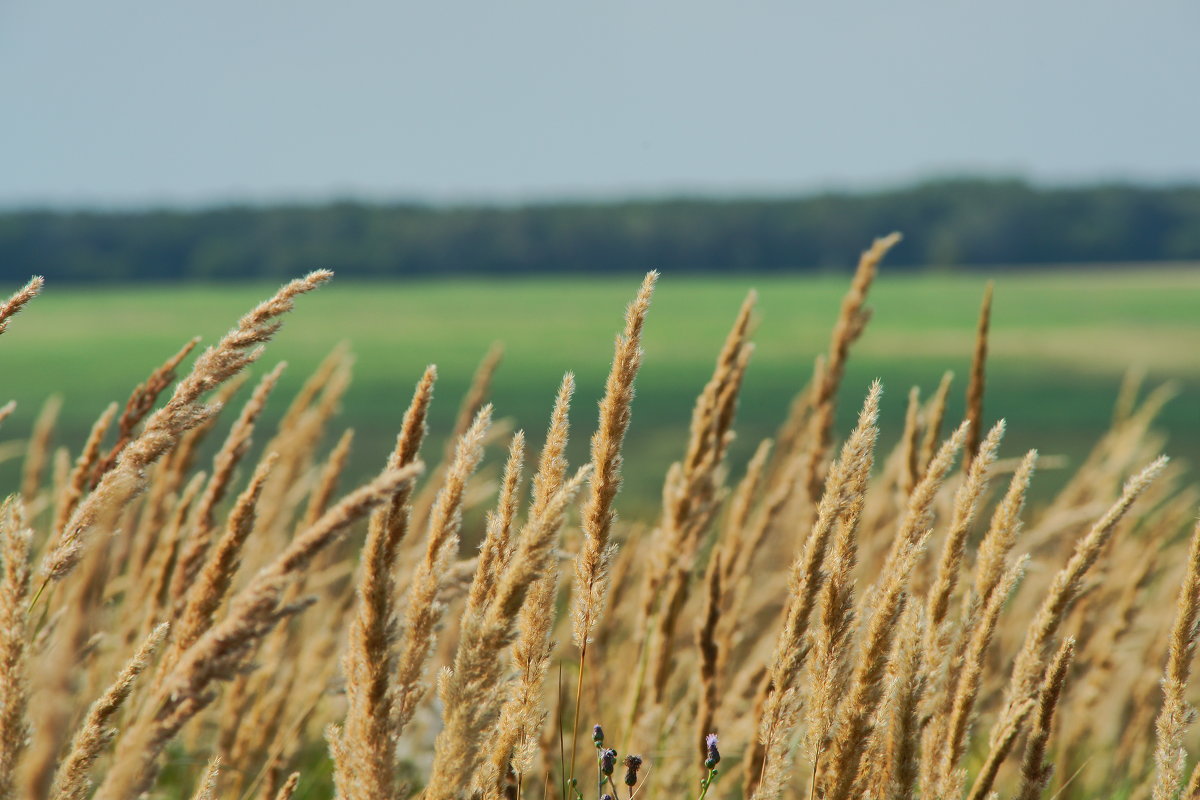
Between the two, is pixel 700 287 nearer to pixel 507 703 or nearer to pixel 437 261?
pixel 437 261

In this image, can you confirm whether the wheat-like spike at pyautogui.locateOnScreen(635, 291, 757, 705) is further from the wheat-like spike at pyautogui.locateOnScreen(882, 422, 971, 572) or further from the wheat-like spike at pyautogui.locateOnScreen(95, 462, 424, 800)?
the wheat-like spike at pyautogui.locateOnScreen(95, 462, 424, 800)

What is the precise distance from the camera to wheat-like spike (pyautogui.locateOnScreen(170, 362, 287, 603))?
5.56 feet

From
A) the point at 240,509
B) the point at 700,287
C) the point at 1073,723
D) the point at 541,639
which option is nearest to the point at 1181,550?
the point at 1073,723

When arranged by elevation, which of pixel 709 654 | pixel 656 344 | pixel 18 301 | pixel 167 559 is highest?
pixel 18 301

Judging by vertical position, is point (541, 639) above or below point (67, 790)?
above

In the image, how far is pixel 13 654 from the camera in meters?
0.95

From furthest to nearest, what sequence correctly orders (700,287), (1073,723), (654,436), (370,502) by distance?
(700,287) → (654,436) → (1073,723) → (370,502)

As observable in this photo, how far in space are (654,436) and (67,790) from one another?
42.7 feet

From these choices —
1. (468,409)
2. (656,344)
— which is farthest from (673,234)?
(468,409)

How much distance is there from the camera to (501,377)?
79.6 feet

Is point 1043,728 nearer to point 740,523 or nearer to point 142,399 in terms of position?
point 740,523

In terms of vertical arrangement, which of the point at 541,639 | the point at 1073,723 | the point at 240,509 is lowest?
the point at 1073,723

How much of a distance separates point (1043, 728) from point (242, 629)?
99cm

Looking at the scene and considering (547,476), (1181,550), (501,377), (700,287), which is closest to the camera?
(547,476)
